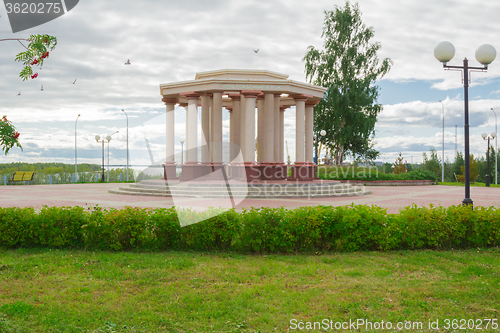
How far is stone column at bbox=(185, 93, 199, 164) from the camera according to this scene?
729 inches

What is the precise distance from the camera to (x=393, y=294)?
4488 mm

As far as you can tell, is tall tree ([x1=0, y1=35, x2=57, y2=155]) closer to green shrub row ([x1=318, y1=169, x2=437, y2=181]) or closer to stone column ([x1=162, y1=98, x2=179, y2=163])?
stone column ([x1=162, y1=98, x2=179, y2=163])

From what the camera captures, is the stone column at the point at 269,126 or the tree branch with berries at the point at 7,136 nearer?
the tree branch with berries at the point at 7,136

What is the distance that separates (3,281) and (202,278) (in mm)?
2725

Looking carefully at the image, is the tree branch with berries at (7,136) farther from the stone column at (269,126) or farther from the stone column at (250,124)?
the stone column at (269,126)

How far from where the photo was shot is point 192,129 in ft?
61.0

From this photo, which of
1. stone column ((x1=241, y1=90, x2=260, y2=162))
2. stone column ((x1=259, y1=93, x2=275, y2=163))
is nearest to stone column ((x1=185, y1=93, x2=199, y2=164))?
stone column ((x1=241, y1=90, x2=260, y2=162))

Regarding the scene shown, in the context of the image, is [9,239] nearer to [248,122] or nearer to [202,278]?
[202,278]

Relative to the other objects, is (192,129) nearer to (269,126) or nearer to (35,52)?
(269,126)

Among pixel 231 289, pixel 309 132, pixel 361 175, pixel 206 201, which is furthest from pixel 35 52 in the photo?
pixel 361 175

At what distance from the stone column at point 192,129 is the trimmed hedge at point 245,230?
1160cm

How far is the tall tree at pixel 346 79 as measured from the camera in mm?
29953

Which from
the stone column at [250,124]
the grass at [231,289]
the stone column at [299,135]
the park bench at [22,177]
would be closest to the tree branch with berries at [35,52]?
the grass at [231,289]

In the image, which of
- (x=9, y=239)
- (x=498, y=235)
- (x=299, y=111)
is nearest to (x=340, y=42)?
(x=299, y=111)
